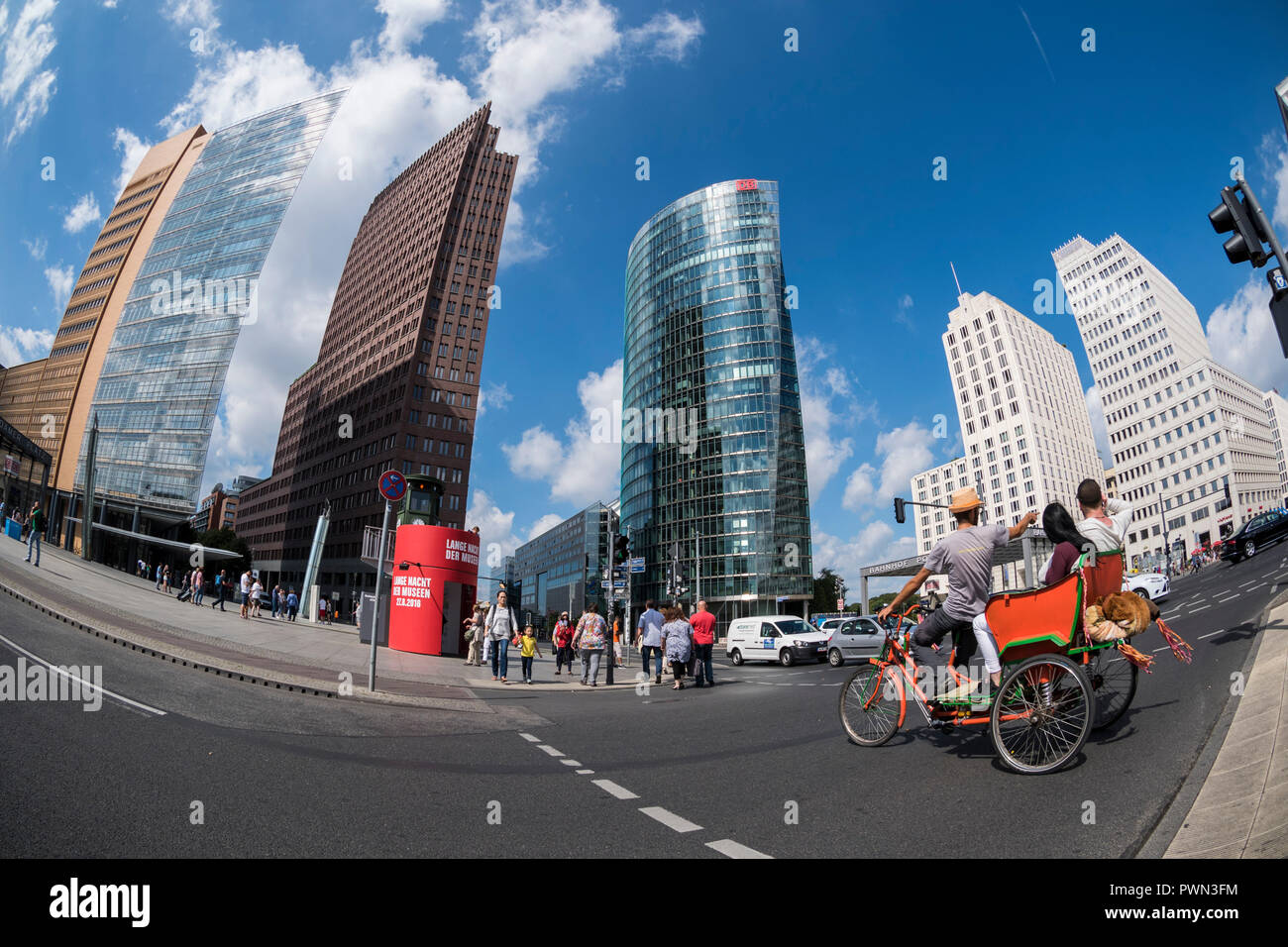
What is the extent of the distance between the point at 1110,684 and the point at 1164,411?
376 ft

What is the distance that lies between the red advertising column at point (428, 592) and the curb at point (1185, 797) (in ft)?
61.9

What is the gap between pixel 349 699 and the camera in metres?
9.07

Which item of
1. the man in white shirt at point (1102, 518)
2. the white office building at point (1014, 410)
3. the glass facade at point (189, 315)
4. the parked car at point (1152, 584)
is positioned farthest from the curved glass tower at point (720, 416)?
the man in white shirt at point (1102, 518)

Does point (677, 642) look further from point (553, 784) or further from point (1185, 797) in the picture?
point (1185, 797)

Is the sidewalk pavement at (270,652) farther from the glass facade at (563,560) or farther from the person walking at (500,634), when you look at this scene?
the glass facade at (563,560)

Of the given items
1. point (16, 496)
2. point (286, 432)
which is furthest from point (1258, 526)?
point (286, 432)

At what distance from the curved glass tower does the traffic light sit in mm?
69028

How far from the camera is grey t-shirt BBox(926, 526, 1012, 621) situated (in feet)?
15.9

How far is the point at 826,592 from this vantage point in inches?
4021

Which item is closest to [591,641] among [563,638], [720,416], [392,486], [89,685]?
[563,638]

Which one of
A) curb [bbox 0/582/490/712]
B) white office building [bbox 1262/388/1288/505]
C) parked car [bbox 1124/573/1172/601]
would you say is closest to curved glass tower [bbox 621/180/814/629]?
parked car [bbox 1124/573/1172/601]

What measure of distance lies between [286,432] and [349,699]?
132603 millimetres

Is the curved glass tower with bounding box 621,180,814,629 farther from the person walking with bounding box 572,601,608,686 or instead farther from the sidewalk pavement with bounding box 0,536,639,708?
the person walking with bounding box 572,601,608,686
